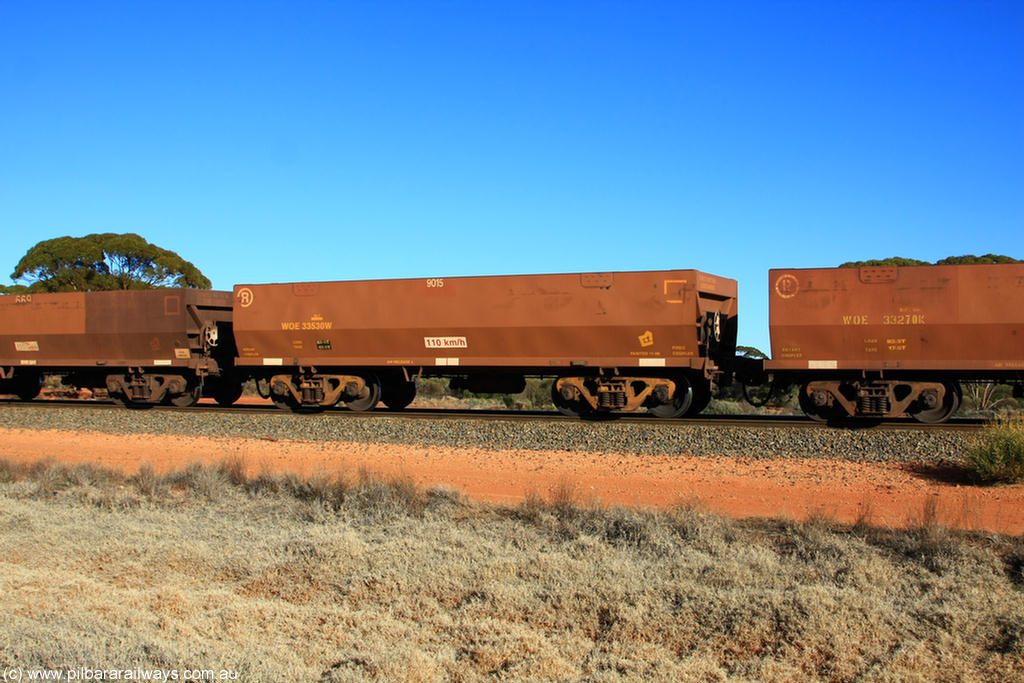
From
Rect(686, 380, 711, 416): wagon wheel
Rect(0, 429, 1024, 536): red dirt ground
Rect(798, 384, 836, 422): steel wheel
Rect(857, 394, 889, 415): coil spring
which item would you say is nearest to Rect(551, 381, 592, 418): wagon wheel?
Rect(686, 380, 711, 416): wagon wheel

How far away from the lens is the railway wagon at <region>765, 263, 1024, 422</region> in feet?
52.0

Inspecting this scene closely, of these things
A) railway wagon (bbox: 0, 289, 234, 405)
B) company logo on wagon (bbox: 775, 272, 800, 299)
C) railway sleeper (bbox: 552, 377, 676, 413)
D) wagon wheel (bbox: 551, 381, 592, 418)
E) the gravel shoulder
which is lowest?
the gravel shoulder

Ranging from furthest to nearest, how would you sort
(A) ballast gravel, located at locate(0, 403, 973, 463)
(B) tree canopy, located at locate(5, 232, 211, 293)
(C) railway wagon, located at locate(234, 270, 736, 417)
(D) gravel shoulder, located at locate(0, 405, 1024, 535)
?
(B) tree canopy, located at locate(5, 232, 211, 293) → (C) railway wagon, located at locate(234, 270, 736, 417) → (A) ballast gravel, located at locate(0, 403, 973, 463) → (D) gravel shoulder, located at locate(0, 405, 1024, 535)

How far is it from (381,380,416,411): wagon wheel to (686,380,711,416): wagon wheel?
7.07 meters

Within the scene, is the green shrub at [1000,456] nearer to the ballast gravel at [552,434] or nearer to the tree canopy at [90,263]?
the ballast gravel at [552,434]

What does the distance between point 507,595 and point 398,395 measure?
15620mm

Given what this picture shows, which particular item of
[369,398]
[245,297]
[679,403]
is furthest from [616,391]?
[245,297]

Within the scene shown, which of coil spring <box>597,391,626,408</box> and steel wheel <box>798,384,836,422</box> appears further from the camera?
coil spring <box>597,391,626,408</box>

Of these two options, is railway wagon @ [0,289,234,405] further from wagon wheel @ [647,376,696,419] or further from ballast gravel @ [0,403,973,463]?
wagon wheel @ [647,376,696,419]

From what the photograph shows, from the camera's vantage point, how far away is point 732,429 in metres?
15.3

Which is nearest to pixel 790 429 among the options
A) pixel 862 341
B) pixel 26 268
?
pixel 862 341

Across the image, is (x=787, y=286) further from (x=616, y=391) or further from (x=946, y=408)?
(x=616, y=391)

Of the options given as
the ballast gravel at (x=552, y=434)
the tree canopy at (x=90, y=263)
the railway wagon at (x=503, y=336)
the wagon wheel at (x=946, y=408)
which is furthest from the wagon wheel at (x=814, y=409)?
the tree canopy at (x=90, y=263)

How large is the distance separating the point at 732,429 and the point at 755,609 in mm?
9563
